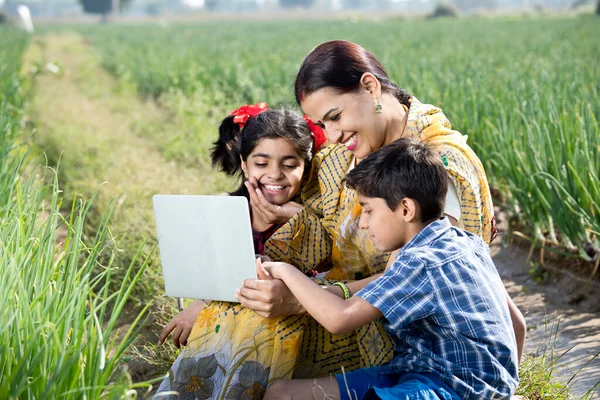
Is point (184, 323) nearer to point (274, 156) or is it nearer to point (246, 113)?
point (274, 156)

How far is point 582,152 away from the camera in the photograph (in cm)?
297

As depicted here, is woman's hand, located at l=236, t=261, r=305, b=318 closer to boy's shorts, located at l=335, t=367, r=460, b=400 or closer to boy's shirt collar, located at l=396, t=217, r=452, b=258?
boy's shorts, located at l=335, t=367, r=460, b=400

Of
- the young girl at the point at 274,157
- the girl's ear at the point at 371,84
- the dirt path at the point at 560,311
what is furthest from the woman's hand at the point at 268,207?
the dirt path at the point at 560,311

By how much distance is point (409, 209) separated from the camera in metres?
1.86

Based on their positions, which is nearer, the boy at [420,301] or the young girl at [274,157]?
the boy at [420,301]

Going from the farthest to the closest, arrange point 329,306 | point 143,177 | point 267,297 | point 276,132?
point 143,177 → point 276,132 → point 267,297 → point 329,306

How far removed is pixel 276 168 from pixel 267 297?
24.2 inches

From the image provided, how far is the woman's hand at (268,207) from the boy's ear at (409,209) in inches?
25.2

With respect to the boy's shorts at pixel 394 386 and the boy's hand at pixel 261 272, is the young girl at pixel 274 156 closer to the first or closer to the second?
the boy's hand at pixel 261 272

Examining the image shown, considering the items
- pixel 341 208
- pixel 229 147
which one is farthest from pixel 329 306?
pixel 229 147

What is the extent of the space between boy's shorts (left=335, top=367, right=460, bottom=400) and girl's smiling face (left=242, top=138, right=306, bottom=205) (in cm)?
74

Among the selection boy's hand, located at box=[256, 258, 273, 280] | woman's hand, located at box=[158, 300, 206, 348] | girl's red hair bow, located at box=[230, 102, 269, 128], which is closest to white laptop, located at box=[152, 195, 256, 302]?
boy's hand, located at box=[256, 258, 273, 280]

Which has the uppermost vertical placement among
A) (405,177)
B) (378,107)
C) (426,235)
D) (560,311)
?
(378,107)

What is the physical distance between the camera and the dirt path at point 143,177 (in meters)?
2.83
